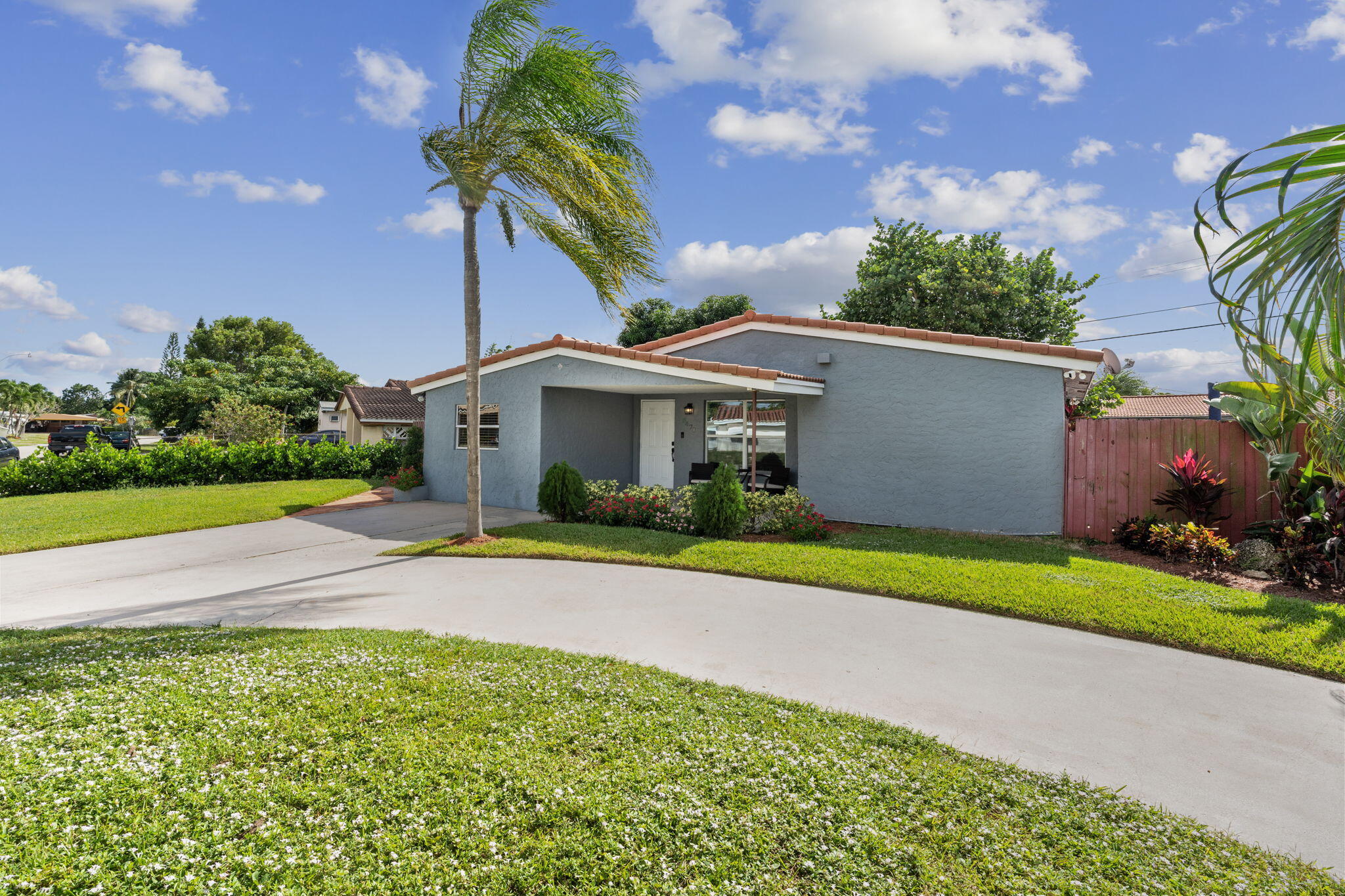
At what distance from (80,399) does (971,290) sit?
Answer: 136 metres

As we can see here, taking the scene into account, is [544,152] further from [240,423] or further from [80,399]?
[80,399]

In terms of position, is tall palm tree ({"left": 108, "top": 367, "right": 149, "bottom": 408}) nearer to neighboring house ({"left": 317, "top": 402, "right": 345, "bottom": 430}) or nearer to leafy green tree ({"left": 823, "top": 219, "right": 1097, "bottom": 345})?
neighboring house ({"left": 317, "top": 402, "right": 345, "bottom": 430})

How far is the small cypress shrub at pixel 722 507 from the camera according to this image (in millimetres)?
10086

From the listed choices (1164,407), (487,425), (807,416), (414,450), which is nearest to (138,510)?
(414,450)

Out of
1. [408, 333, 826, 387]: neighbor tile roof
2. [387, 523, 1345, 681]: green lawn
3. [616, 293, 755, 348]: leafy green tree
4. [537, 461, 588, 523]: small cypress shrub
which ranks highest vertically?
[616, 293, 755, 348]: leafy green tree

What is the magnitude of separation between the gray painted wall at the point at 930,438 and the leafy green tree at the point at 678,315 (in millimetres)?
20545

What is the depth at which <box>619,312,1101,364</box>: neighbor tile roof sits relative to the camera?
997 centimetres

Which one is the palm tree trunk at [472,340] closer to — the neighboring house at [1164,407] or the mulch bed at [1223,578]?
the mulch bed at [1223,578]

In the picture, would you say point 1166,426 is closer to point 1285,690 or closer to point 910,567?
point 910,567

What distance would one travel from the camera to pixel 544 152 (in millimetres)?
Result: 8773

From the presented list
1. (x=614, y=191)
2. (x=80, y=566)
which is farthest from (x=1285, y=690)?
(x=80, y=566)

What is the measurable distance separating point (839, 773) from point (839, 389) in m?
9.46

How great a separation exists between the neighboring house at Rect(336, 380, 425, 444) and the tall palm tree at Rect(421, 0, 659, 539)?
22144 mm

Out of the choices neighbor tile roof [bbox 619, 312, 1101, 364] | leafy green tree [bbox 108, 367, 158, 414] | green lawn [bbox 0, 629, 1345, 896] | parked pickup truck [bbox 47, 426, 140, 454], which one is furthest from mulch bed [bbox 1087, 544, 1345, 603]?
leafy green tree [bbox 108, 367, 158, 414]
